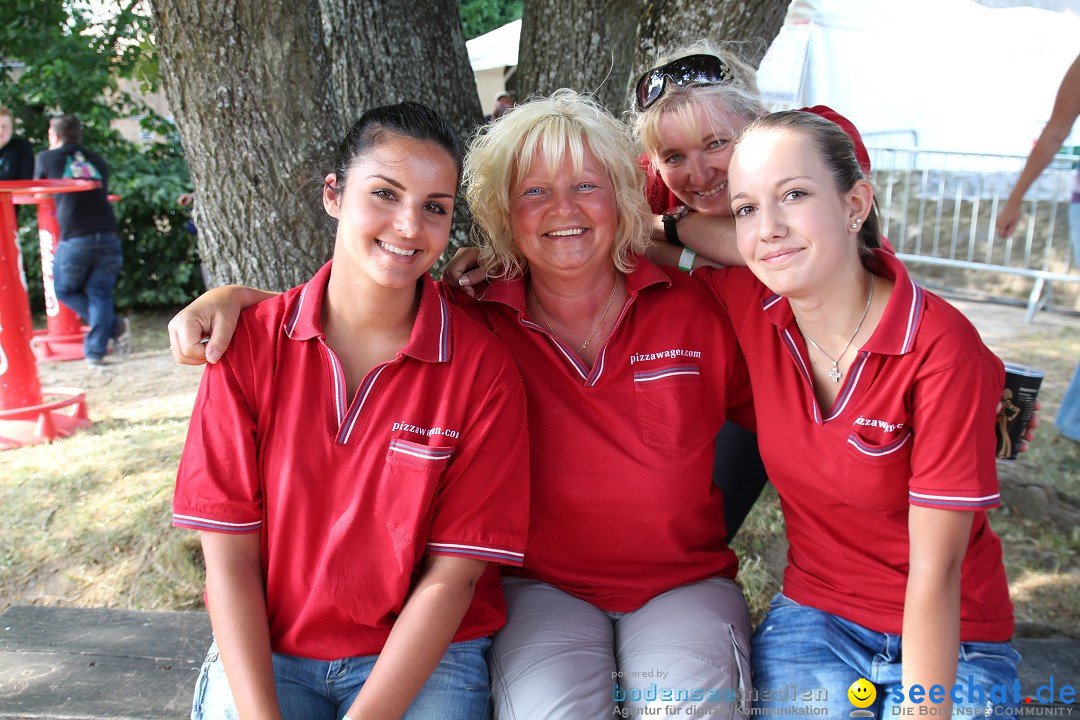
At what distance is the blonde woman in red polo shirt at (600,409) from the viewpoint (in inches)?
83.7

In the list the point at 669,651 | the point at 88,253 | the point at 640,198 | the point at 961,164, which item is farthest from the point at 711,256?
the point at 961,164

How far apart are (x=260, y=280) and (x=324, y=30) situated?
36.0 inches

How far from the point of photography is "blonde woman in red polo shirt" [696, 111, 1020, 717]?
188cm

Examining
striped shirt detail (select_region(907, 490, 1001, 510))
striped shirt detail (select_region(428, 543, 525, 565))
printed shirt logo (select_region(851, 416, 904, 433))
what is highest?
printed shirt logo (select_region(851, 416, 904, 433))

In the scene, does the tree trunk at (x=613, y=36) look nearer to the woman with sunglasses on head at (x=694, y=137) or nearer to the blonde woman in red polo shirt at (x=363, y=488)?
the woman with sunglasses on head at (x=694, y=137)

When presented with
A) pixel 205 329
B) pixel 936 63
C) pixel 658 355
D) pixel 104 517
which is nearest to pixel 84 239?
pixel 104 517

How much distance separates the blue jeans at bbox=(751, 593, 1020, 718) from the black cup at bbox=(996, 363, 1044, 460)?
502 mm

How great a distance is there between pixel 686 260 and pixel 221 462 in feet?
→ 4.71

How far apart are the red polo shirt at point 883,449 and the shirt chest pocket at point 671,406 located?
6.6 inches

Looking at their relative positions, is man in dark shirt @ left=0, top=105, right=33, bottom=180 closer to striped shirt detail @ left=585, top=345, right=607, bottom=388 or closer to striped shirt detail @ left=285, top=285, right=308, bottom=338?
striped shirt detail @ left=285, top=285, right=308, bottom=338

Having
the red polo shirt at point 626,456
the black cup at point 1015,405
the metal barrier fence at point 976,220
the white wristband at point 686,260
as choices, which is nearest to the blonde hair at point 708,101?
the white wristband at point 686,260

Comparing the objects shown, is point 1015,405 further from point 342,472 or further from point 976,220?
point 976,220

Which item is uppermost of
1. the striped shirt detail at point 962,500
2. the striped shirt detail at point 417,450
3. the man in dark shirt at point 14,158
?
the man in dark shirt at point 14,158

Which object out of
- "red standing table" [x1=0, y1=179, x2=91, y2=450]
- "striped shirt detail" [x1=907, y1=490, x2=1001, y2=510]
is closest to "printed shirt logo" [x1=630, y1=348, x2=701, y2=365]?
"striped shirt detail" [x1=907, y1=490, x2=1001, y2=510]
